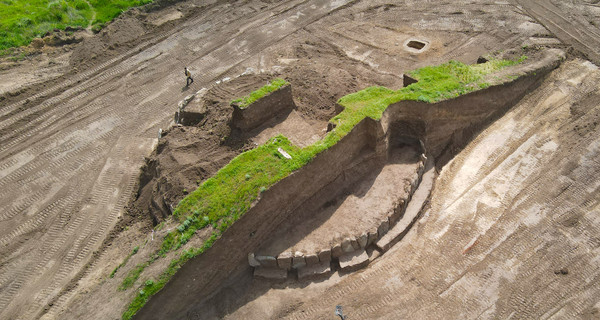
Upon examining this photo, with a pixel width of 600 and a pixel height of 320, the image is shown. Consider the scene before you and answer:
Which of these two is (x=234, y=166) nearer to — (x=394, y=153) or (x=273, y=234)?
(x=273, y=234)

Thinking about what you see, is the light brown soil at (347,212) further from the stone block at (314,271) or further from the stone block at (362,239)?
the stone block at (314,271)

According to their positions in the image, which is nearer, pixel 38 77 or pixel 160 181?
pixel 160 181

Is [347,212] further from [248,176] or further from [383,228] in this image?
[248,176]

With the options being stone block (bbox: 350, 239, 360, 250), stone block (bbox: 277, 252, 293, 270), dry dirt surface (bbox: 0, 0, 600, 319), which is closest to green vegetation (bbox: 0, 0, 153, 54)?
dry dirt surface (bbox: 0, 0, 600, 319)

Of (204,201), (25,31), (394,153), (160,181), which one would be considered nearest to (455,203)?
(394,153)

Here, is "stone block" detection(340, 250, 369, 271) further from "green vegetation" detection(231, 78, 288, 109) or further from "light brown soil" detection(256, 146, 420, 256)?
"green vegetation" detection(231, 78, 288, 109)
